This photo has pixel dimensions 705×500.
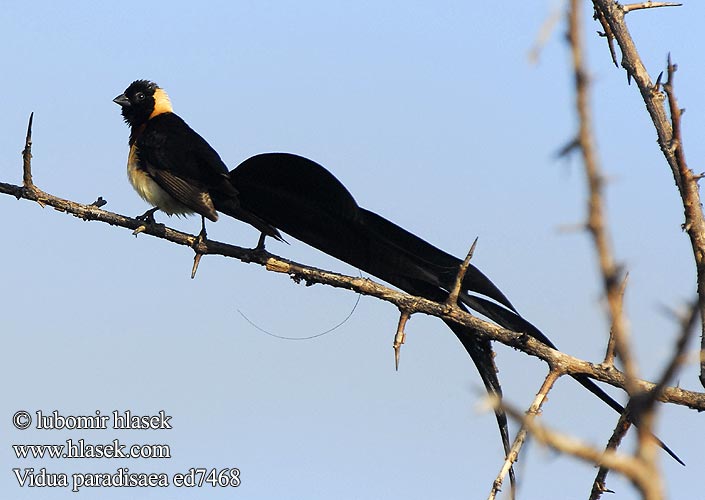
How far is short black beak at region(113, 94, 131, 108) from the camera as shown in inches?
291

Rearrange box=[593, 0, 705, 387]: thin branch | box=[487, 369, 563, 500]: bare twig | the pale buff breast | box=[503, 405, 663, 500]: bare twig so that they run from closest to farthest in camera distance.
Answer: box=[503, 405, 663, 500]: bare twig
box=[487, 369, 563, 500]: bare twig
box=[593, 0, 705, 387]: thin branch
the pale buff breast

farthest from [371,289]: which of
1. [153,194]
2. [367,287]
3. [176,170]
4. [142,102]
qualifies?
[142,102]

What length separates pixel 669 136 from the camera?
11.0 ft

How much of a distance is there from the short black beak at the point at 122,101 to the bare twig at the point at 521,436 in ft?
17.0

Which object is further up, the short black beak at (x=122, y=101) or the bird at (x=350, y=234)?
the short black beak at (x=122, y=101)

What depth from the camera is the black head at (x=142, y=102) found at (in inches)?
285

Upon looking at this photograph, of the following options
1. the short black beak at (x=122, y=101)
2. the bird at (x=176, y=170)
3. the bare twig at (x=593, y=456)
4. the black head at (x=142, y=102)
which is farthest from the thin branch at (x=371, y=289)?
the short black beak at (x=122, y=101)

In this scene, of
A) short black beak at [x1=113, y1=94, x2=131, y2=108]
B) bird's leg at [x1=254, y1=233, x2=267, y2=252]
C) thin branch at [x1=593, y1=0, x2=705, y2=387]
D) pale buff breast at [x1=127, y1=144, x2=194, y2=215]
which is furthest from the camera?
short black beak at [x1=113, y1=94, x2=131, y2=108]

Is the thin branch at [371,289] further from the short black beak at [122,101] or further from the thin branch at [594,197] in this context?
the short black beak at [122,101]

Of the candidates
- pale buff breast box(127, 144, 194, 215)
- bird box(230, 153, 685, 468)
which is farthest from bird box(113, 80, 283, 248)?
bird box(230, 153, 685, 468)

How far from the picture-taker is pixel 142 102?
24.2 ft

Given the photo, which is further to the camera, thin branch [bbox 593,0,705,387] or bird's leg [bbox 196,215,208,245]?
bird's leg [bbox 196,215,208,245]

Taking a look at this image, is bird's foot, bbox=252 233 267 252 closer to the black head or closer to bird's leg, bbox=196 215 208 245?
bird's leg, bbox=196 215 208 245

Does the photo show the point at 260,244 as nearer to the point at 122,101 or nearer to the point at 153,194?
the point at 153,194
